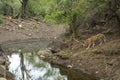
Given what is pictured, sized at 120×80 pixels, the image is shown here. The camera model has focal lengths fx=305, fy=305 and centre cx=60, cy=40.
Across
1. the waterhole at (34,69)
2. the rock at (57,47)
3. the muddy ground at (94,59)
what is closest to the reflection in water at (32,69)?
the waterhole at (34,69)

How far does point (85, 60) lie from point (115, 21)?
7.47 metres

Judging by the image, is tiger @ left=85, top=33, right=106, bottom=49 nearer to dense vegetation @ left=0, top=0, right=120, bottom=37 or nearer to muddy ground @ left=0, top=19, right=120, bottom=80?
muddy ground @ left=0, top=19, right=120, bottom=80

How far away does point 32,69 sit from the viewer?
23.7 m

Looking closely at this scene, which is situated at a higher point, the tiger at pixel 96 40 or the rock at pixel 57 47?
the tiger at pixel 96 40

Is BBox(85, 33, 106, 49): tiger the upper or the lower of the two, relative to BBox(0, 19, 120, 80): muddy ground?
upper

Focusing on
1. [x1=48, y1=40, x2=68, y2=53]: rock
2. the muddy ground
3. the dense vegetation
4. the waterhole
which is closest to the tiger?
the muddy ground

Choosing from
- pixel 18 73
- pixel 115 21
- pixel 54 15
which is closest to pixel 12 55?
pixel 54 15

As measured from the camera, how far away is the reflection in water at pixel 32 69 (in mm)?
20969

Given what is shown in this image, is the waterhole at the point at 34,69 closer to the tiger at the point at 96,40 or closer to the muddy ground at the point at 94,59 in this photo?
the muddy ground at the point at 94,59

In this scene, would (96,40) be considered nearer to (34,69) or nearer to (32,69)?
(34,69)

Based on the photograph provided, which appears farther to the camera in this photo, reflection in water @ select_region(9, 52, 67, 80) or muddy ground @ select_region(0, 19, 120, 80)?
reflection in water @ select_region(9, 52, 67, 80)

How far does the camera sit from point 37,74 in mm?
21922

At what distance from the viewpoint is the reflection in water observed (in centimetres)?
2097

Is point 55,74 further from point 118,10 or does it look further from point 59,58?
point 118,10
